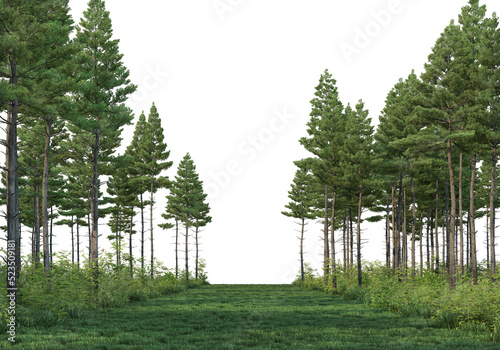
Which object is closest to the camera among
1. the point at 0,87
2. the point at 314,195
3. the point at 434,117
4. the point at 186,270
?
the point at 0,87

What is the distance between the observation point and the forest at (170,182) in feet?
44.4

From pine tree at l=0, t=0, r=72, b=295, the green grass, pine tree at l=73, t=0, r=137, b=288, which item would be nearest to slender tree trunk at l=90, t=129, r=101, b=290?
pine tree at l=73, t=0, r=137, b=288

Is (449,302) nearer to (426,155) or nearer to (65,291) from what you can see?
(65,291)

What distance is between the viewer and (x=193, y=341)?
444 inches

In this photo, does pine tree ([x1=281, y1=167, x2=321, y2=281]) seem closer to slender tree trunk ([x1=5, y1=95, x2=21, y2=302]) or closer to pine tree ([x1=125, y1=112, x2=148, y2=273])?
pine tree ([x1=125, y1=112, x2=148, y2=273])

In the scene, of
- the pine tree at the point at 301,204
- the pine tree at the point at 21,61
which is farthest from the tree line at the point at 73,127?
the pine tree at the point at 301,204

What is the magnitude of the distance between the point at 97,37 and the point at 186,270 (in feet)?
96.1

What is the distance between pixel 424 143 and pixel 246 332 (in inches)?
654

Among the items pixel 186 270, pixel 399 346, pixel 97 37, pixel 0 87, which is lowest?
pixel 186 270

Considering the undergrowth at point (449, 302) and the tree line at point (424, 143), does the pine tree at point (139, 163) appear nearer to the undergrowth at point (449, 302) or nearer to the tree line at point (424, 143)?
the tree line at point (424, 143)

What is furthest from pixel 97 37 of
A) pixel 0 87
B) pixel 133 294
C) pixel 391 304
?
pixel 391 304

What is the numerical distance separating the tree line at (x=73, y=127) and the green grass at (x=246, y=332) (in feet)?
12.8

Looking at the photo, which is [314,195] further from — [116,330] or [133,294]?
[116,330]

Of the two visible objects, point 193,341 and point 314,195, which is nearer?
point 193,341
